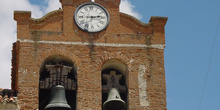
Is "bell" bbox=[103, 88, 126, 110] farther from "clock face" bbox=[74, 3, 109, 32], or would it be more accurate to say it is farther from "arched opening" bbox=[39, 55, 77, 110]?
"clock face" bbox=[74, 3, 109, 32]

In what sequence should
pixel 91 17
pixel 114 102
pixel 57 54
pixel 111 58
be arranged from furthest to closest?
pixel 91 17 → pixel 111 58 → pixel 57 54 → pixel 114 102

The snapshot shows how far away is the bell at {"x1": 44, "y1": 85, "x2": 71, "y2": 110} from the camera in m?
22.2

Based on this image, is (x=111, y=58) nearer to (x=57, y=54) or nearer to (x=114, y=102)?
(x=114, y=102)

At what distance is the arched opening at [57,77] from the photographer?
22922 millimetres

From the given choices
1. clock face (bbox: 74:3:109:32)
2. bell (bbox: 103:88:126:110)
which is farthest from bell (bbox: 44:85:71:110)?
clock face (bbox: 74:3:109:32)

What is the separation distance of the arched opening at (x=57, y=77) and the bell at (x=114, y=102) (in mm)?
1109

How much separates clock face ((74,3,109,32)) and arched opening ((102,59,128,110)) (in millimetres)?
1239

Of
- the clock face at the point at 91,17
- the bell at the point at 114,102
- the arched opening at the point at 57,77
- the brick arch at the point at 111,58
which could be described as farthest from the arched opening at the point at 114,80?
the clock face at the point at 91,17

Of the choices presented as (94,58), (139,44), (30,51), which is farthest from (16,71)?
(139,44)

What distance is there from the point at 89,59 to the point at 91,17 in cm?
144

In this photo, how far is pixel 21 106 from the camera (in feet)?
73.2

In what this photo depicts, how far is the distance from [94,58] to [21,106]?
283cm

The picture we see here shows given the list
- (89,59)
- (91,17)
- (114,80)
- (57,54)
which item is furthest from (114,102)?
(91,17)

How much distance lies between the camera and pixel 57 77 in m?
23.0
